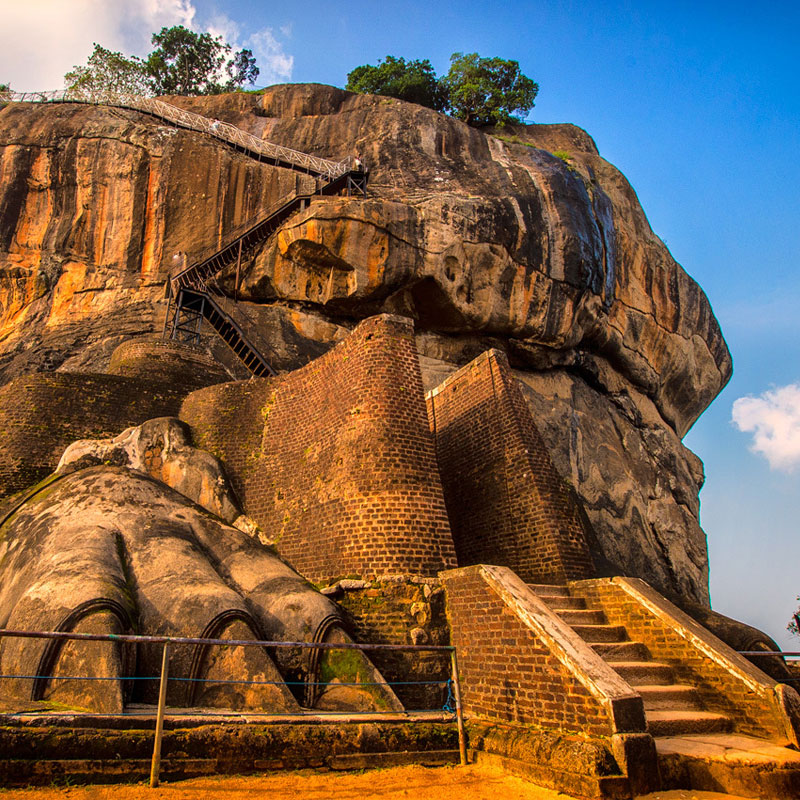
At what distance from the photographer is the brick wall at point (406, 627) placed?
7.75 metres

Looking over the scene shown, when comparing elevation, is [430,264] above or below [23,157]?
below

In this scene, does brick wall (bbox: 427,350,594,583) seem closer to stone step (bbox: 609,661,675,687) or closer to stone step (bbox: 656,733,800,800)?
stone step (bbox: 609,661,675,687)

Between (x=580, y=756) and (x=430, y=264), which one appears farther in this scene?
(x=430, y=264)

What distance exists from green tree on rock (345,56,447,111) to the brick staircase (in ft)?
118

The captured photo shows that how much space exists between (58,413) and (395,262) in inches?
565

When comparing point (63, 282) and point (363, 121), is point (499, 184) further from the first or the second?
point (63, 282)

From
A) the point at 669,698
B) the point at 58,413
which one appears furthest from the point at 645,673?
the point at 58,413

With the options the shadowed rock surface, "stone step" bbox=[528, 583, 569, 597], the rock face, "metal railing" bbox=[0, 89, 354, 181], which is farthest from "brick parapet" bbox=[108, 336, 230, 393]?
"metal railing" bbox=[0, 89, 354, 181]

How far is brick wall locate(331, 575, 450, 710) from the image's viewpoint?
305 inches

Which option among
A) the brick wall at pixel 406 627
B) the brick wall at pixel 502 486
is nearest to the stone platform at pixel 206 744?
the brick wall at pixel 406 627

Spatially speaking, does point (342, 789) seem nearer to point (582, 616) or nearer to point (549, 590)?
point (582, 616)

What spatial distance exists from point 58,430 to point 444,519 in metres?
8.63

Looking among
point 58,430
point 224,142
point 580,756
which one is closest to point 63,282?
point 224,142

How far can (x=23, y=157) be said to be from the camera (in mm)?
25859
